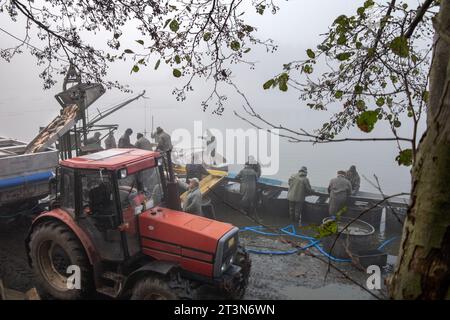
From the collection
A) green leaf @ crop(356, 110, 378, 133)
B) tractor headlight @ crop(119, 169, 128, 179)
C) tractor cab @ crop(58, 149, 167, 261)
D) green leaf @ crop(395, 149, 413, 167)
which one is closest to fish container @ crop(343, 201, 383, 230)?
tractor cab @ crop(58, 149, 167, 261)

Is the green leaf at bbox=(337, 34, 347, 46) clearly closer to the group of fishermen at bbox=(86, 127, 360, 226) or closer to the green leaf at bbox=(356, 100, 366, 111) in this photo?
the green leaf at bbox=(356, 100, 366, 111)

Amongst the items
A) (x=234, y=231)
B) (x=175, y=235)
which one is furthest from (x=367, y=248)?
(x=175, y=235)

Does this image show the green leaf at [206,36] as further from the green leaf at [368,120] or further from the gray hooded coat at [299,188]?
the gray hooded coat at [299,188]

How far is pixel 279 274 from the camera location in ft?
23.4

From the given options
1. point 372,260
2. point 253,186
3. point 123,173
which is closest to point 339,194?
point 372,260

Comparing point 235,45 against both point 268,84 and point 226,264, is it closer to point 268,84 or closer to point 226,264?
point 268,84

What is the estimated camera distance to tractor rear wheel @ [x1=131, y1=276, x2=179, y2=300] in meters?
4.47

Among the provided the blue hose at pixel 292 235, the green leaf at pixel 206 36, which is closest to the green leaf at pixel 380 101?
the green leaf at pixel 206 36

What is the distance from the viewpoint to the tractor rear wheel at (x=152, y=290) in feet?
14.7

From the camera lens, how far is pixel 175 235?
198 inches

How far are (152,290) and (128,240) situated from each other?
93 centimetres

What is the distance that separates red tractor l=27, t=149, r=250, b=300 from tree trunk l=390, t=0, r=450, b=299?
3.53 metres

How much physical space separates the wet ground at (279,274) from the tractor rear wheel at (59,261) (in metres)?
0.82
